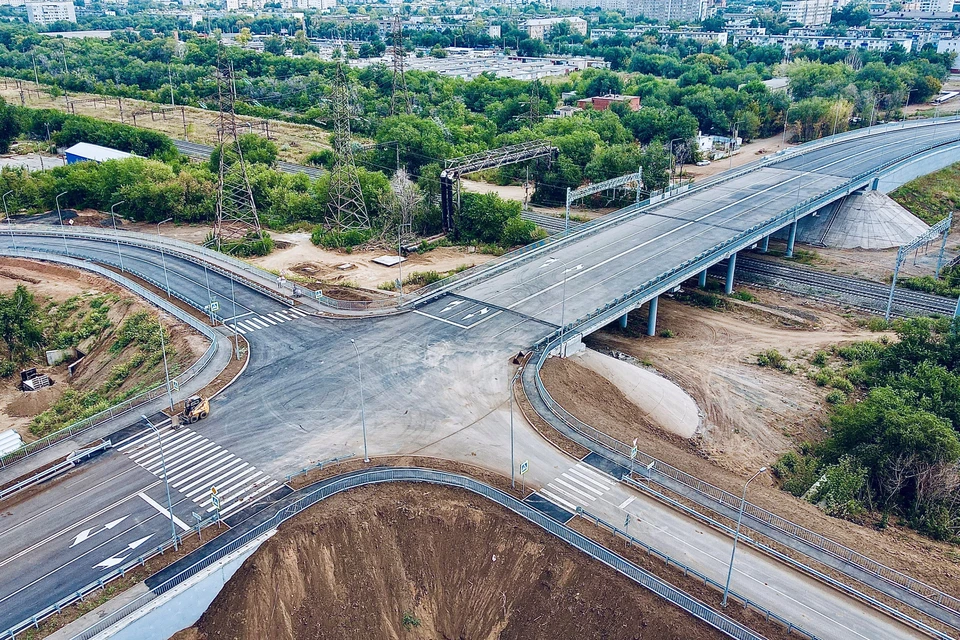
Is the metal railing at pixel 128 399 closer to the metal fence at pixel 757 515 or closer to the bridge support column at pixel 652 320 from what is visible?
the metal fence at pixel 757 515

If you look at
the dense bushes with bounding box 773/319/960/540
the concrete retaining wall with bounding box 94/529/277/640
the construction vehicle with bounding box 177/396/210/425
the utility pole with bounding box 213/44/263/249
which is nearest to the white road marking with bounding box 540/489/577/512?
the dense bushes with bounding box 773/319/960/540

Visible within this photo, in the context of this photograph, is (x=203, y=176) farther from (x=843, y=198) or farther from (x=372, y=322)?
(x=843, y=198)

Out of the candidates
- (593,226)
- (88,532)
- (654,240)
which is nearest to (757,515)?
(88,532)

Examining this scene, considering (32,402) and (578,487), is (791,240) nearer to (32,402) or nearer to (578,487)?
(578,487)

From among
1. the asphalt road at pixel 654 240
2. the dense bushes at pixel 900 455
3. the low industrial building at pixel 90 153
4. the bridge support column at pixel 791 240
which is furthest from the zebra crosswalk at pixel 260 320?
the low industrial building at pixel 90 153

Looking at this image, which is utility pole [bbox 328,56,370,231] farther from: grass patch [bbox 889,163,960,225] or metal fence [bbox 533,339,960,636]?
grass patch [bbox 889,163,960,225]

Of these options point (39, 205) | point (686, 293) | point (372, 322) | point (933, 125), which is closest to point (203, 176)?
point (39, 205)
